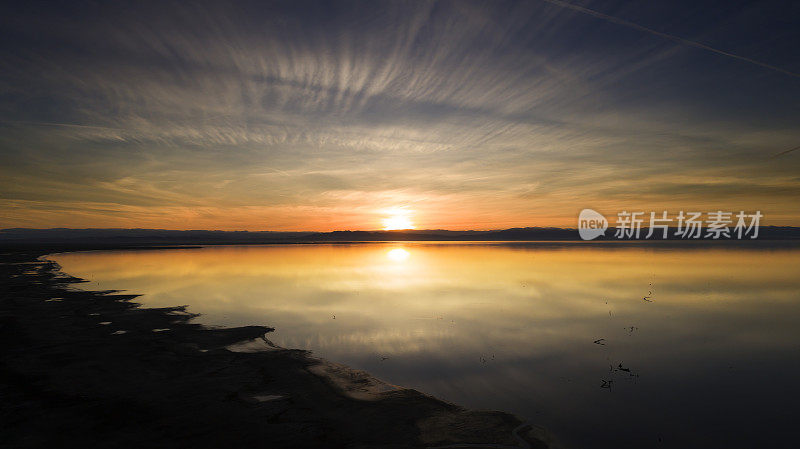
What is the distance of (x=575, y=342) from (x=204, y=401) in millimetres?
13705

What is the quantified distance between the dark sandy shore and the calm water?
1.49 m

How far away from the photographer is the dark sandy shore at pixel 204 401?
328 inches

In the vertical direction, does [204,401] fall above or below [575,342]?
above

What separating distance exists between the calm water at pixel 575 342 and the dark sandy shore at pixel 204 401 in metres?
1.49

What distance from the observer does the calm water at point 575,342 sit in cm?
981

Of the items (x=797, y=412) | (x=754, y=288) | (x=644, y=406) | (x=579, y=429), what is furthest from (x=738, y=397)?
(x=754, y=288)

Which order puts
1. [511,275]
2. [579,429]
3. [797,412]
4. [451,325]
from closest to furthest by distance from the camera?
[579,429] < [797,412] < [451,325] < [511,275]

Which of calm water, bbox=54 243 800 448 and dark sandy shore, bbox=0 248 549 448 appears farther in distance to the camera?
calm water, bbox=54 243 800 448

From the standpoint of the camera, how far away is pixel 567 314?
861 inches

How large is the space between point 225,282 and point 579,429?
32746 mm

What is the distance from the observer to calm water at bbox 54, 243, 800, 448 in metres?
9.81

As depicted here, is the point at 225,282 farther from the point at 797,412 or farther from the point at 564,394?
the point at 797,412

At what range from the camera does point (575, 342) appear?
16.5 metres

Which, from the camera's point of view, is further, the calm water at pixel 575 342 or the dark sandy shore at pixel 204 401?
the calm water at pixel 575 342
